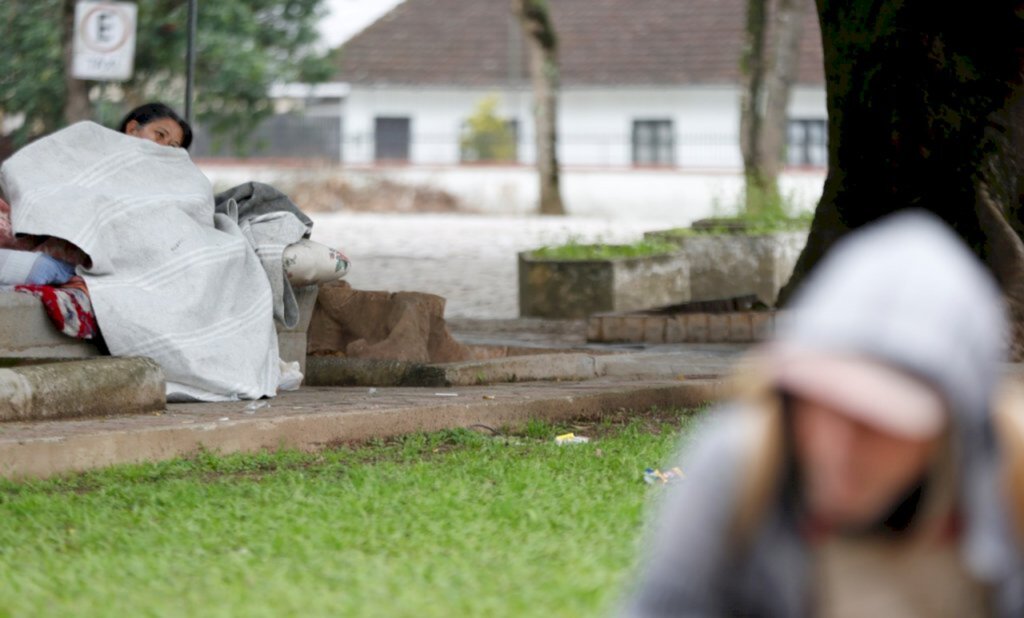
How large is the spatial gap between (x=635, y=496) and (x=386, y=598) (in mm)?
1699

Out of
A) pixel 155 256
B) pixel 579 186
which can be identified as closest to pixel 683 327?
pixel 155 256

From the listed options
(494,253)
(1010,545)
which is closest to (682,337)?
(1010,545)

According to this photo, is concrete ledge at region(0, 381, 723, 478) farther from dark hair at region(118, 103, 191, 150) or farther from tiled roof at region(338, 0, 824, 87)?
tiled roof at region(338, 0, 824, 87)

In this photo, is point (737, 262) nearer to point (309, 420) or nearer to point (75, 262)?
point (75, 262)

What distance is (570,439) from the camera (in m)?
7.60

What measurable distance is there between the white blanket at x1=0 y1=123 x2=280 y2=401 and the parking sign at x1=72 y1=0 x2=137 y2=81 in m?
6.42

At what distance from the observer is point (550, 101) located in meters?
39.9

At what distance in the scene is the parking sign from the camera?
14.8 m

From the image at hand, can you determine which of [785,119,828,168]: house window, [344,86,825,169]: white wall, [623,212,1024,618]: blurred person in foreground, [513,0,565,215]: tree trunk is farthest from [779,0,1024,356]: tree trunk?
Result: [785,119,828,168]: house window

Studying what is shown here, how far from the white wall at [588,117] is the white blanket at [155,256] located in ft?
132

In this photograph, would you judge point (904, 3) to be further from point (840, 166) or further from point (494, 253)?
point (494, 253)

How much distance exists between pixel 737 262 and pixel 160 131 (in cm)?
823

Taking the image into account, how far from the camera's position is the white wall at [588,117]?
165 ft

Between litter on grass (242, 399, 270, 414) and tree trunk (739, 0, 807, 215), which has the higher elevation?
tree trunk (739, 0, 807, 215)
